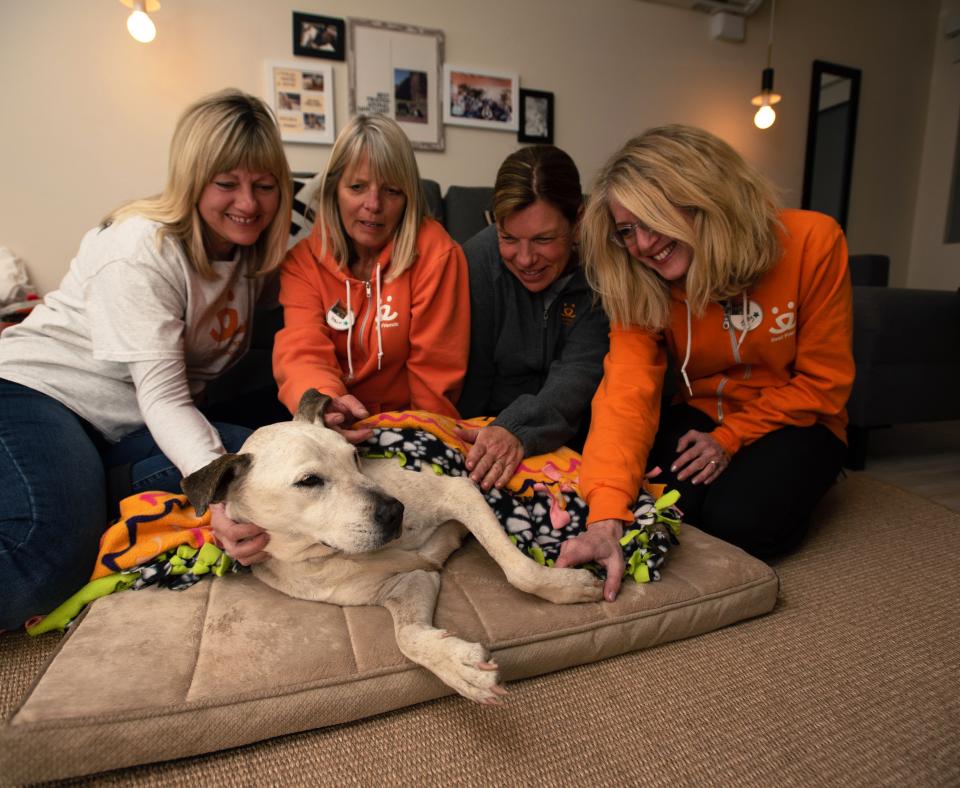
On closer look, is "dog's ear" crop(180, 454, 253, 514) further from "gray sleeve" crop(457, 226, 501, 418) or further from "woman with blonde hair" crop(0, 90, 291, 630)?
"gray sleeve" crop(457, 226, 501, 418)

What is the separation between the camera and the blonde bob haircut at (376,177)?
1.62 metres

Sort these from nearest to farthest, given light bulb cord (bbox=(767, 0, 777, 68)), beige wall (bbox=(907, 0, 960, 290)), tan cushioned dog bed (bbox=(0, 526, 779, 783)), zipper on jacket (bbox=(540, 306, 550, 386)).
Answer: tan cushioned dog bed (bbox=(0, 526, 779, 783)) < zipper on jacket (bbox=(540, 306, 550, 386)) < light bulb cord (bbox=(767, 0, 777, 68)) < beige wall (bbox=(907, 0, 960, 290))

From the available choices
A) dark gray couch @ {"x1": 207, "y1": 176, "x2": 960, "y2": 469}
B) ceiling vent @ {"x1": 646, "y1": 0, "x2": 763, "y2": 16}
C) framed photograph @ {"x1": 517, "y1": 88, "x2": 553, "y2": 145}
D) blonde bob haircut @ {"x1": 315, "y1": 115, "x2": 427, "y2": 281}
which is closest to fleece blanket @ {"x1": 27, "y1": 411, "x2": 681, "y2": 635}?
blonde bob haircut @ {"x1": 315, "y1": 115, "x2": 427, "y2": 281}

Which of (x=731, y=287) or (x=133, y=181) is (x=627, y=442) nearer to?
(x=731, y=287)

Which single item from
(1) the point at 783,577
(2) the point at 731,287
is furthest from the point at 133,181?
(1) the point at 783,577

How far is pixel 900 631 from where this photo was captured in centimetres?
140

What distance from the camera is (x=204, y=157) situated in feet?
4.91

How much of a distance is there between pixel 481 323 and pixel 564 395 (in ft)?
1.40

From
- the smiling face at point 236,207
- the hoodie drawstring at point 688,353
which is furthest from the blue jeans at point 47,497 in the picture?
the hoodie drawstring at point 688,353

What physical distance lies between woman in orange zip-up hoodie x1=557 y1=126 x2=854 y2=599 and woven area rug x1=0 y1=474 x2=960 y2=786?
1.08 ft

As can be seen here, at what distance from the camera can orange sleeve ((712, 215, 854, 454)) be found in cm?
160

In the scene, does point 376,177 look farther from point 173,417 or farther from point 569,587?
point 569,587

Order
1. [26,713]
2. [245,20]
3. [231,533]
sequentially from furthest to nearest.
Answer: [245,20] < [231,533] < [26,713]

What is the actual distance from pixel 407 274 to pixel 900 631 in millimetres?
1715
